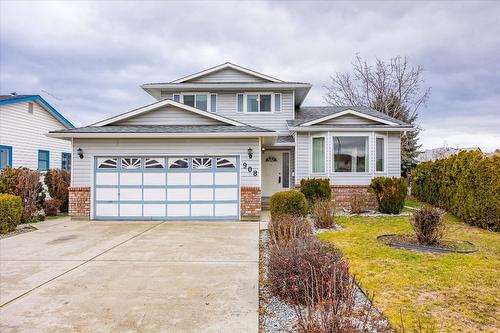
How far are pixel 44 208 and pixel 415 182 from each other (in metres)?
17.7

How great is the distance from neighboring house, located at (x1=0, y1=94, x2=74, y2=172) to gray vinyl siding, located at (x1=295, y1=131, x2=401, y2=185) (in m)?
11.5

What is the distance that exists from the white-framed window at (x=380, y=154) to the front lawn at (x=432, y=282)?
261 inches

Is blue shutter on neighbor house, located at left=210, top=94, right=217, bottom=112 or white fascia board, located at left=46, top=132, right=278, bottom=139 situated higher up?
blue shutter on neighbor house, located at left=210, top=94, right=217, bottom=112

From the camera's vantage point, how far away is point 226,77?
17766 millimetres

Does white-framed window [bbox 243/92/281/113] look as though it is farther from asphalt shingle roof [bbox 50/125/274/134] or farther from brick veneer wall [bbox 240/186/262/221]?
brick veneer wall [bbox 240/186/262/221]

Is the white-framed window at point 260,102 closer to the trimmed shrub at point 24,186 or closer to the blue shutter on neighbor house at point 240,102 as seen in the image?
the blue shutter on neighbor house at point 240,102

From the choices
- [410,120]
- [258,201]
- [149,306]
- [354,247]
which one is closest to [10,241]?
[149,306]

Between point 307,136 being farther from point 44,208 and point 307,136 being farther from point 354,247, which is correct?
point 44,208

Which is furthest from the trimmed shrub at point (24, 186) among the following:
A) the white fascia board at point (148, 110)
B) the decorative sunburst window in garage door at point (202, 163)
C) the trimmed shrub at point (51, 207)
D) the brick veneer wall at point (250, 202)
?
the brick veneer wall at point (250, 202)

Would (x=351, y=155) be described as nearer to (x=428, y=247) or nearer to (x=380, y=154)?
(x=380, y=154)

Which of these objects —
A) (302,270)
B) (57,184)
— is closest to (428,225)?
(302,270)

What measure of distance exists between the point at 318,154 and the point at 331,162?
0.68m

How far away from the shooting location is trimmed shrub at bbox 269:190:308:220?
9.87m

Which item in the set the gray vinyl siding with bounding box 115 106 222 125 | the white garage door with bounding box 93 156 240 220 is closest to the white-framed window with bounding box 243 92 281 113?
the gray vinyl siding with bounding box 115 106 222 125
